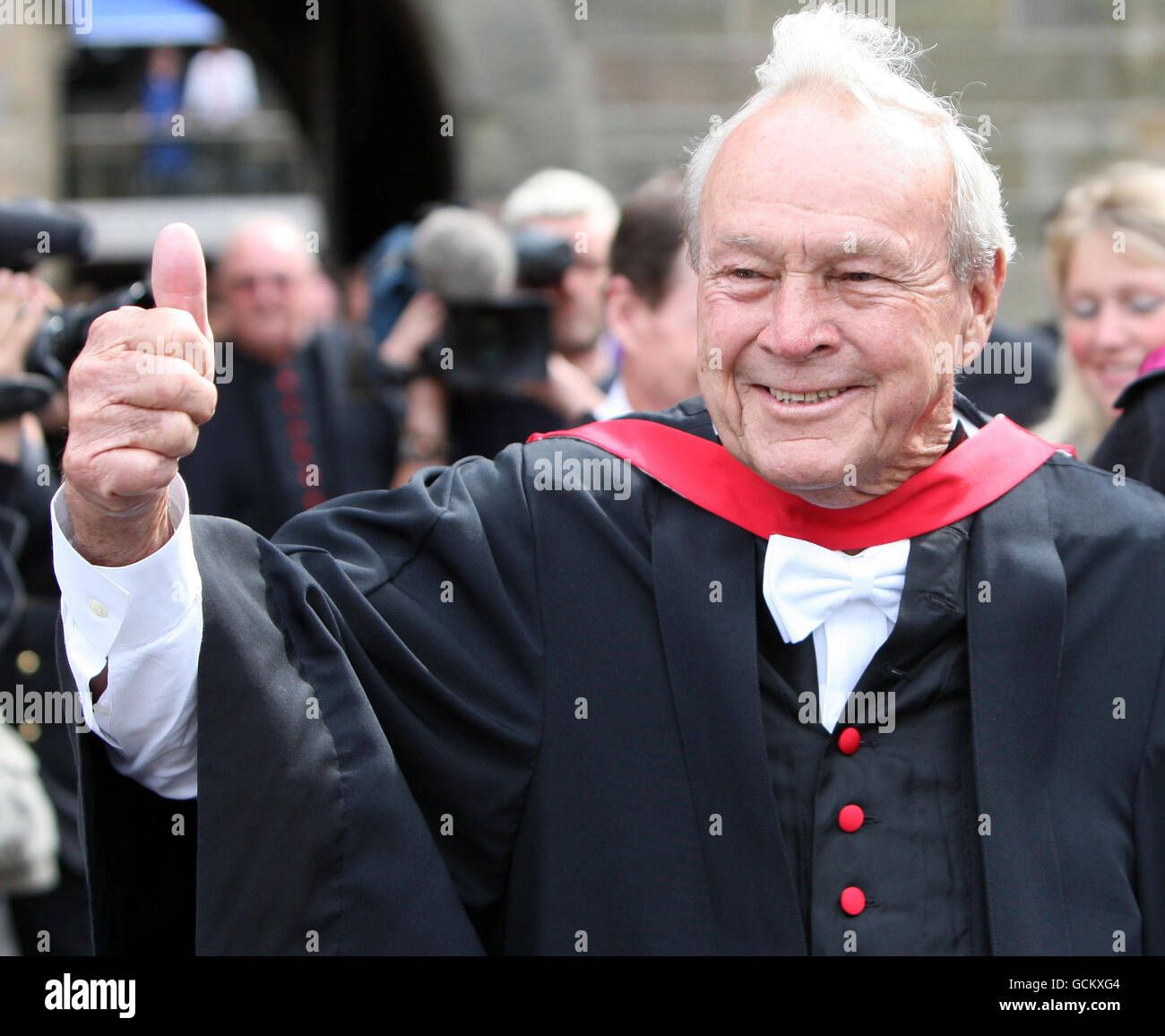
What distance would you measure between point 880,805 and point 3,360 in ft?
7.33

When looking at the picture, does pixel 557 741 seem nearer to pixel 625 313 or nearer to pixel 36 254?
pixel 36 254

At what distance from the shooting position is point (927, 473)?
2539 mm

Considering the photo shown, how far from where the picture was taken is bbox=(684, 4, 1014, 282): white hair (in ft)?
7.86

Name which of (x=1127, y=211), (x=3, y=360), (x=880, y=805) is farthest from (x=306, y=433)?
(x=880, y=805)

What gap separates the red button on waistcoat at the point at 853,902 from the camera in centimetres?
230

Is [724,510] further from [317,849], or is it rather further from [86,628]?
[86,628]

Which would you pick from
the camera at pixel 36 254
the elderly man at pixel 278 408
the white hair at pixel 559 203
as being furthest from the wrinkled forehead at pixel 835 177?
the elderly man at pixel 278 408

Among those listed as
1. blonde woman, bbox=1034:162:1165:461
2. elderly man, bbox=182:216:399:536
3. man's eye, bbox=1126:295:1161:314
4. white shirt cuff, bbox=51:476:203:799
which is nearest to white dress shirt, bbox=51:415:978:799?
white shirt cuff, bbox=51:476:203:799

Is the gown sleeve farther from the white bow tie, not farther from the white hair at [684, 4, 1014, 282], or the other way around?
the white hair at [684, 4, 1014, 282]

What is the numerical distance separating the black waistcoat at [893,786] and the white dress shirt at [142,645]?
79 cm

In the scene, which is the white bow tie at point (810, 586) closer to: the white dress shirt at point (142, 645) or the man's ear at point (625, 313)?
the white dress shirt at point (142, 645)

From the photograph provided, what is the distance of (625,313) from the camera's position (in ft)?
14.0

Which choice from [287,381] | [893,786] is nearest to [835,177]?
[893,786]

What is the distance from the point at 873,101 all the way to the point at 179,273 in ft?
3.17
